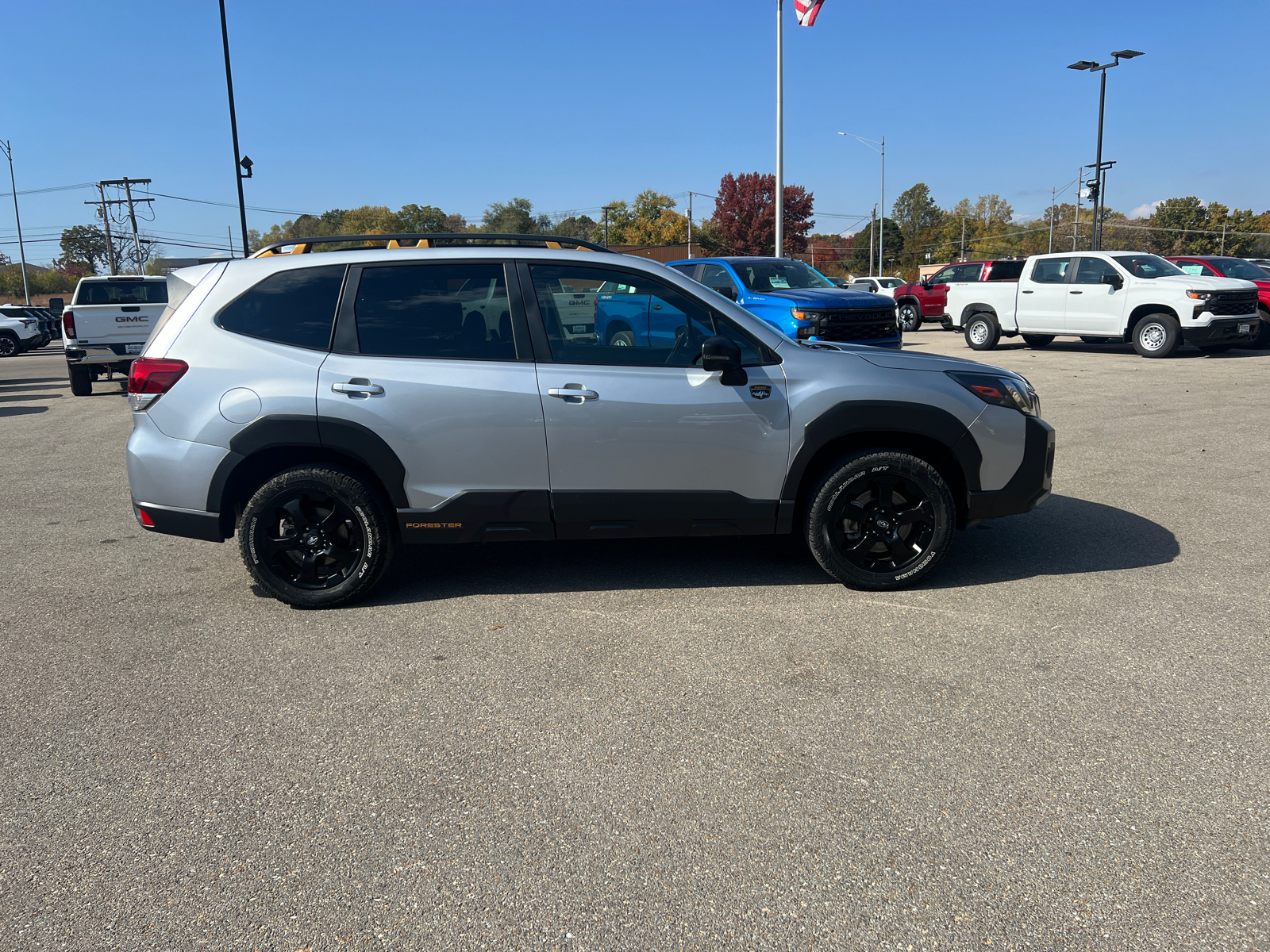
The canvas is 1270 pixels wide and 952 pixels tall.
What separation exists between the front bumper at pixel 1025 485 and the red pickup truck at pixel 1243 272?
1478 centimetres

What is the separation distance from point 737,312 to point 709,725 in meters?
2.30

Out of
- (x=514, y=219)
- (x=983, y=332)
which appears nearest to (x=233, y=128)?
(x=983, y=332)

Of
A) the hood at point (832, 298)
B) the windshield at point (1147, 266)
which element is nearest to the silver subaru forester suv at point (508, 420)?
the hood at point (832, 298)

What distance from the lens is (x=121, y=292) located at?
1642 cm

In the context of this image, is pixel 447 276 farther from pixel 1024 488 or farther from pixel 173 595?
pixel 1024 488

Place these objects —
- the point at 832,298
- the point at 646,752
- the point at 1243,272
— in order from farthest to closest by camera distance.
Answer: the point at 1243,272 < the point at 832,298 < the point at 646,752

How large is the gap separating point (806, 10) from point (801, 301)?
607 inches

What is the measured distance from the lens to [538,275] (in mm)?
4785

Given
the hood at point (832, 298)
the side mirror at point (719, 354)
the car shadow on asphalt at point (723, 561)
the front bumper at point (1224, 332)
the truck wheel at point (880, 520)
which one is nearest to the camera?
the side mirror at point (719, 354)

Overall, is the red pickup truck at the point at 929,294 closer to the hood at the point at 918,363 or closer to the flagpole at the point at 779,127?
the flagpole at the point at 779,127

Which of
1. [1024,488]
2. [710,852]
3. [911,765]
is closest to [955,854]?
[911,765]

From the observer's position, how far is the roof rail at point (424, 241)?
492cm

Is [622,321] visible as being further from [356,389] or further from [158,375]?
[158,375]

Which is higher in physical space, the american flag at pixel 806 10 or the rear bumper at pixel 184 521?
the american flag at pixel 806 10
